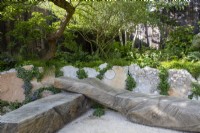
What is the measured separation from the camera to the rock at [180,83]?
4.75 m

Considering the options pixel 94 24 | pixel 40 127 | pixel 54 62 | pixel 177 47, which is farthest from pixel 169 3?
pixel 40 127

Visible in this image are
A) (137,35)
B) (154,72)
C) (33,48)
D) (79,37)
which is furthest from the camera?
(137,35)

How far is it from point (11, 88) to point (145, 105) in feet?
8.89

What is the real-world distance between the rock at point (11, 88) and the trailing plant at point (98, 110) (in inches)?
59.4

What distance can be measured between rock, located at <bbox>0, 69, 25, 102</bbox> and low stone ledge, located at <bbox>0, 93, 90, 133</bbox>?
1.16 meters

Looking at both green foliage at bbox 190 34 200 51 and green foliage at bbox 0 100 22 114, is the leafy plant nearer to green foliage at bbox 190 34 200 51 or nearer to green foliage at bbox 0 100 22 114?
green foliage at bbox 0 100 22 114

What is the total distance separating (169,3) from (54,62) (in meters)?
3.44

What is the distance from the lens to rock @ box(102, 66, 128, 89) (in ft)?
16.4

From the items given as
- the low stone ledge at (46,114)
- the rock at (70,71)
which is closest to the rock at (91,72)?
the rock at (70,71)

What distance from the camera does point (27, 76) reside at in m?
4.97

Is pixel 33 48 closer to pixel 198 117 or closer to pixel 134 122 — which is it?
pixel 134 122

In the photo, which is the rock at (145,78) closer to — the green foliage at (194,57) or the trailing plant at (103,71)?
the trailing plant at (103,71)

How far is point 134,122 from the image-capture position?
4055 mm

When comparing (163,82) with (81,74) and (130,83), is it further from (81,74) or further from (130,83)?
(81,74)
